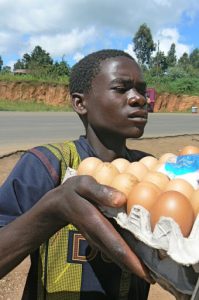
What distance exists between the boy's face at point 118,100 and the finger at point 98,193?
1.96ft

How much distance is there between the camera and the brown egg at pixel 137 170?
164 centimetres

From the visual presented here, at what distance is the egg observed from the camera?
1.41m

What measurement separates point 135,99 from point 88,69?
0.32 metres

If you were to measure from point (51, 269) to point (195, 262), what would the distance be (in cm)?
96

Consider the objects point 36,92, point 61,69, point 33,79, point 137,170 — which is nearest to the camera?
point 137,170

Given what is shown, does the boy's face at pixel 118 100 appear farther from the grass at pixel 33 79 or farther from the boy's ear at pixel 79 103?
the grass at pixel 33 79

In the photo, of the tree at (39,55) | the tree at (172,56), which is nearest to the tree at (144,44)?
the tree at (172,56)

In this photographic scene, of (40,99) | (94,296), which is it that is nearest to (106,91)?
(94,296)

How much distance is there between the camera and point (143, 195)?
1.30 metres

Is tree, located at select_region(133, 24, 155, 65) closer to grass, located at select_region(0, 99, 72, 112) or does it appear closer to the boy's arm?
grass, located at select_region(0, 99, 72, 112)

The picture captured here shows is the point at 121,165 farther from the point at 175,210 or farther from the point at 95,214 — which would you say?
the point at 175,210

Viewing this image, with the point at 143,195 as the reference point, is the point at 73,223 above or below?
below

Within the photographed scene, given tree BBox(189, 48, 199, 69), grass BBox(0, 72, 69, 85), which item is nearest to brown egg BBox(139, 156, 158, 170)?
grass BBox(0, 72, 69, 85)

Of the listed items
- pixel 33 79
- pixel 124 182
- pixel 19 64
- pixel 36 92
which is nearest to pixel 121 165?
pixel 124 182
